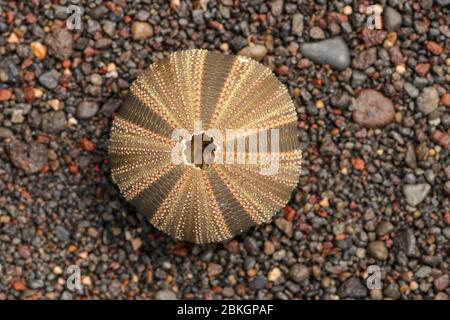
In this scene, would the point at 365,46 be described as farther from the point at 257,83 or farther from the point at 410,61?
the point at 257,83

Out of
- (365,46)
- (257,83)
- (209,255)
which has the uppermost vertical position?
(365,46)

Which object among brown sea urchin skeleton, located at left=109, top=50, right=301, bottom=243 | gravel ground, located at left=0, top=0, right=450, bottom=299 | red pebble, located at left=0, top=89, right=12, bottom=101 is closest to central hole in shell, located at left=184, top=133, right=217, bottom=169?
brown sea urchin skeleton, located at left=109, top=50, right=301, bottom=243

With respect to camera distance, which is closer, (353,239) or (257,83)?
(257,83)

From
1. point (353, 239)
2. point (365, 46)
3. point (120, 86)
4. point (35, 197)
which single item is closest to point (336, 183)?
point (353, 239)

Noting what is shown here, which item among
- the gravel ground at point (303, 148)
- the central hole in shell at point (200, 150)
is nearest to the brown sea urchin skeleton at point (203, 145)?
the central hole in shell at point (200, 150)

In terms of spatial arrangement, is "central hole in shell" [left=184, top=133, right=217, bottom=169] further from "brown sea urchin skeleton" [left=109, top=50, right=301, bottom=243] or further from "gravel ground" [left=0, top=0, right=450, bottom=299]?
"gravel ground" [left=0, top=0, right=450, bottom=299]

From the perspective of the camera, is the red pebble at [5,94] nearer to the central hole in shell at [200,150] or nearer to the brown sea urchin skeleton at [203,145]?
the brown sea urchin skeleton at [203,145]

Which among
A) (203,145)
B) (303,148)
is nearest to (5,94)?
(203,145)
